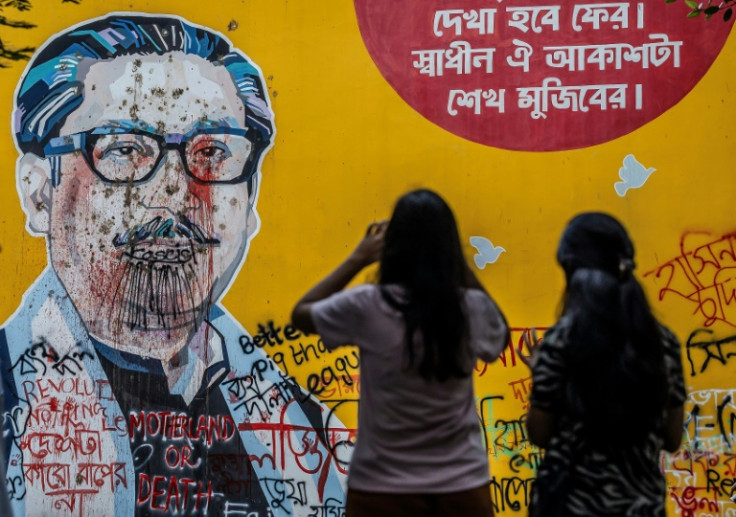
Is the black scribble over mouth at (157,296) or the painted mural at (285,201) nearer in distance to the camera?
the painted mural at (285,201)

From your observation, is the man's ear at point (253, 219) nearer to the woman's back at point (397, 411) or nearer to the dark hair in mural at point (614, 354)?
the woman's back at point (397, 411)

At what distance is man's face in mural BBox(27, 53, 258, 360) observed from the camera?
5.35m

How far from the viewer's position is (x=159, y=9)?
5.46 metres

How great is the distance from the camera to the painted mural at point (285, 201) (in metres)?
5.11

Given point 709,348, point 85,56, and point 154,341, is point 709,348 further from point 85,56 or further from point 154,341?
point 85,56

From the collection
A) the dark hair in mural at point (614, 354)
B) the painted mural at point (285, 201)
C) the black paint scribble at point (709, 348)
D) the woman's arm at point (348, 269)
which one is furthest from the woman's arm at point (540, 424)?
the black paint scribble at point (709, 348)

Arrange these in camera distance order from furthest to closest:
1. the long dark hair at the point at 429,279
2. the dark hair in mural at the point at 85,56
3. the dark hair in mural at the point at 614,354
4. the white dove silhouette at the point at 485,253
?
the dark hair in mural at the point at 85,56 → the white dove silhouette at the point at 485,253 → the long dark hair at the point at 429,279 → the dark hair in mural at the point at 614,354

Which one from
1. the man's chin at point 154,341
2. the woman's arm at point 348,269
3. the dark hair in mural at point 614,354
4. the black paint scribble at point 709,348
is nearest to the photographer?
the dark hair in mural at point 614,354

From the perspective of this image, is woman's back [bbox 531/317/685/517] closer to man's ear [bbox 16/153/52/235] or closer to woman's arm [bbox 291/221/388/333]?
woman's arm [bbox 291/221/388/333]

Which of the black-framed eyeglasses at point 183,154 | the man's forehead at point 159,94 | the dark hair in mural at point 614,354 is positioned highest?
the man's forehead at point 159,94

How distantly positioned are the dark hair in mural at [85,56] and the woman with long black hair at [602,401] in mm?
3171

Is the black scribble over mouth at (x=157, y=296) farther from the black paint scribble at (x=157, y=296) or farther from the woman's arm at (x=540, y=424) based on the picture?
the woman's arm at (x=540, y=424)

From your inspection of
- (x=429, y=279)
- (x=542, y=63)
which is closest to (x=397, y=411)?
(x=429, y=279)

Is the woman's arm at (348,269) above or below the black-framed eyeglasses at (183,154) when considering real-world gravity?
below
